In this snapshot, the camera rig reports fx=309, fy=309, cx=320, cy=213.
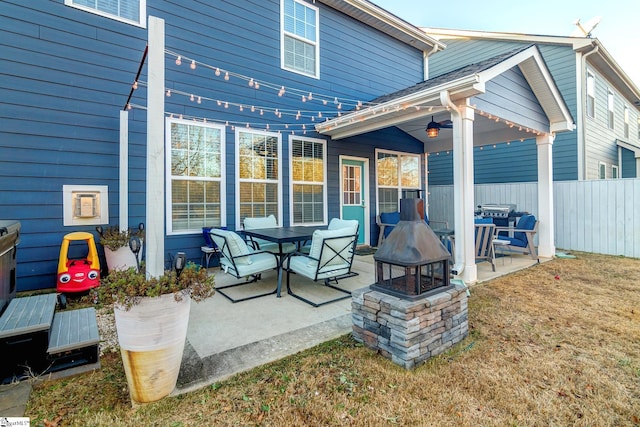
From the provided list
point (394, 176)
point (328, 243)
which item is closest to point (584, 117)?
point (394, 176)

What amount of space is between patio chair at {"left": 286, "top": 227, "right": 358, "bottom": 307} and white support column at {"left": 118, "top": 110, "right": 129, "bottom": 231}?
7.98 feet

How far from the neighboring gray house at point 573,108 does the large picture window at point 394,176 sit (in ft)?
2.54

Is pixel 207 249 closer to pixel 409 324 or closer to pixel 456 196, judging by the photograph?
pixel 409 324

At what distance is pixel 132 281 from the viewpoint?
5.90 ft

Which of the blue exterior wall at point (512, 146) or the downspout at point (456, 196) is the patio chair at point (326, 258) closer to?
the downspout at point (456, 196)

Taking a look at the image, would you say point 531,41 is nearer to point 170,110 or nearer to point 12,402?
point 170,110

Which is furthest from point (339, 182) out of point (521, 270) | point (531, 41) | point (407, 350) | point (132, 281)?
point (531, 41)

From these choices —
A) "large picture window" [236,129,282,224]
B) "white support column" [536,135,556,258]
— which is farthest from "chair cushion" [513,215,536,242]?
"large picture window" [236,129,282,224]

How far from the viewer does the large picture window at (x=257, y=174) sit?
548cm

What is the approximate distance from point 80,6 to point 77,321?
4157 mm

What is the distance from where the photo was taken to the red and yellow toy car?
351cm

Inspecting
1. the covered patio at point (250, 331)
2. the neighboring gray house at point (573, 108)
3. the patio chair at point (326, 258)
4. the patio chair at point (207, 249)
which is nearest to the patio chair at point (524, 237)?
the neighboring gray house at point (573, 108)

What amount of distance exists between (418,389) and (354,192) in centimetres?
554

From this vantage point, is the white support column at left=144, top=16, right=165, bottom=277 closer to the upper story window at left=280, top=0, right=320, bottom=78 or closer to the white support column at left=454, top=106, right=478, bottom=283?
the white support column at left=454, top=106, right=478, bottom=283
